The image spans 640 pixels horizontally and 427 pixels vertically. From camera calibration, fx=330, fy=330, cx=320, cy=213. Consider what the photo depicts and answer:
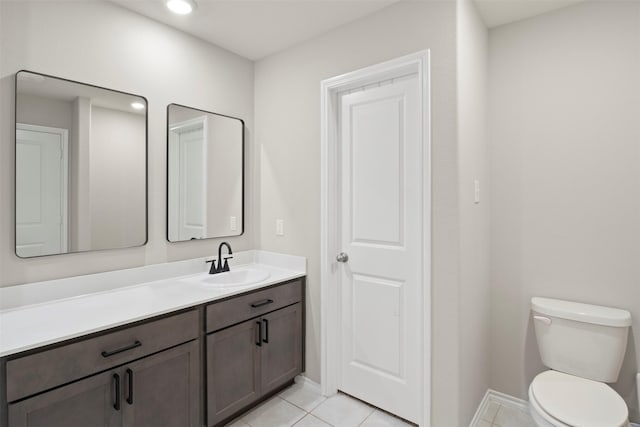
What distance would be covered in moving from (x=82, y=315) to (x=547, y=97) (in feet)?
9.12

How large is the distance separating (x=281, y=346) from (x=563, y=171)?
2.08 metres

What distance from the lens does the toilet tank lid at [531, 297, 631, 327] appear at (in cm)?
172

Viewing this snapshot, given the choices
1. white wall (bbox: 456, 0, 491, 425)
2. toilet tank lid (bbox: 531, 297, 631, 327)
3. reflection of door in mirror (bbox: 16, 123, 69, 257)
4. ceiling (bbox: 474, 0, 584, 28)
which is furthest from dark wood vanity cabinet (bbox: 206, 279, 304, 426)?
ceiling (bbox: 474, 0, 584, 28)

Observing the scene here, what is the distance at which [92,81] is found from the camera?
183cm

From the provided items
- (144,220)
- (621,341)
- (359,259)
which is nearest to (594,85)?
(621,341)

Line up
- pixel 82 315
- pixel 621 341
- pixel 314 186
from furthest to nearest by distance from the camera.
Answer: pixel 314 186 → pixel 621 341 → pixel 82 315

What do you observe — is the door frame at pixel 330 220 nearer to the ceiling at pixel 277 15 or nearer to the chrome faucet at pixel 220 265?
the ceiling at pixel 277 15

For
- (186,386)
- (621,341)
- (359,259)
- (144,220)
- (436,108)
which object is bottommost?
(186,386)

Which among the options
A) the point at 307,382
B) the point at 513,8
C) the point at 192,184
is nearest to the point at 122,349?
the point at 192,184

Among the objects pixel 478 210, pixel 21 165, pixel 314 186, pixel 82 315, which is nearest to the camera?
pixel 82 315

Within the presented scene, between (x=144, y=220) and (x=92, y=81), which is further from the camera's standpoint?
(x=144, y=220)

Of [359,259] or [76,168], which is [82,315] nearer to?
[76,168]

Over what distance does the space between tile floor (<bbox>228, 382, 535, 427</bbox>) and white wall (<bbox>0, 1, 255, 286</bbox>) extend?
44.2 inches

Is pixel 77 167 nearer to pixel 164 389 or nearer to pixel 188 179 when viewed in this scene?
pixel 188 179
